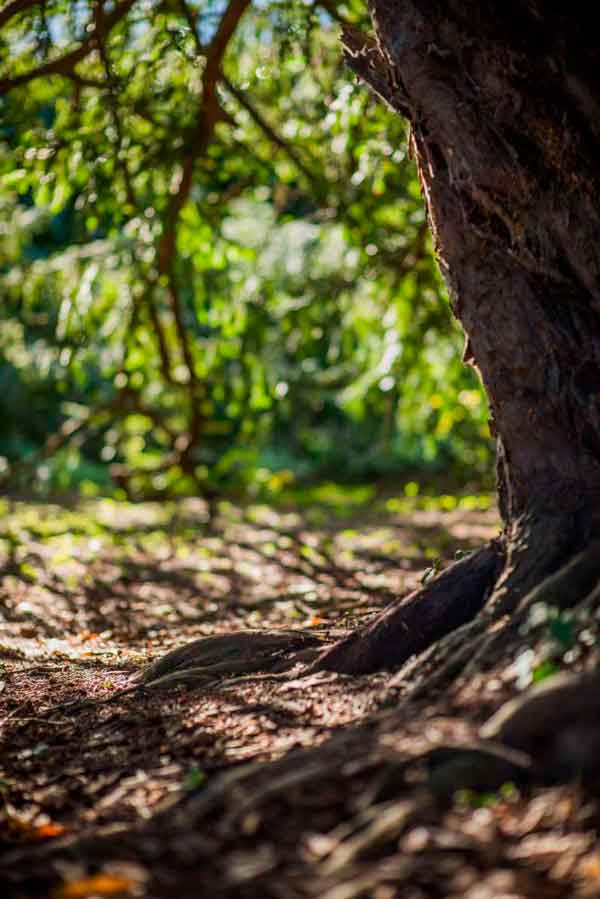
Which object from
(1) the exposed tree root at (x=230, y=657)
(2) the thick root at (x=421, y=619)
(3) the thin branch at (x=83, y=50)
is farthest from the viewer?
(3) the thin branch at (x=83, y=50)

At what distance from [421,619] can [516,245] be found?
4.78 ft

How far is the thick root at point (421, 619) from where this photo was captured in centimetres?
347

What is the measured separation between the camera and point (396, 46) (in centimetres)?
354

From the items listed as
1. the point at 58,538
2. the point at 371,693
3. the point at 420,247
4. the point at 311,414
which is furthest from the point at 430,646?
the point at 311,414

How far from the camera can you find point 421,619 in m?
3.52

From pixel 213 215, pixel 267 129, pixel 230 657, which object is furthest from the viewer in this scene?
pixel 213 215

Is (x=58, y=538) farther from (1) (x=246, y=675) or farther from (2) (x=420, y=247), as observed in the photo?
(1) (x=246, y=675)

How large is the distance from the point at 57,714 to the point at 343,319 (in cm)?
620

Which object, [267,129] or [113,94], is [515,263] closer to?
[113,94]

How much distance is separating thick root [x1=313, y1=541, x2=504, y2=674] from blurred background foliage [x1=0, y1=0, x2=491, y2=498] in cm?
261

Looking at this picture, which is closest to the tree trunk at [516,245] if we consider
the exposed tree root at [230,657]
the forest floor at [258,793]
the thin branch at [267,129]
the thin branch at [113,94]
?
the exposed tree root at [230,657]

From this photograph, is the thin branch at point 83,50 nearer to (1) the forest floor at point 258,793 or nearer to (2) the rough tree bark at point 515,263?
(2) the rough tree bark at point 515,263

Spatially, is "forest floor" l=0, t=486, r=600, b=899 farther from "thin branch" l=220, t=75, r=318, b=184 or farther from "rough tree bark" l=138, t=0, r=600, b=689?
"thin branch" l=220, t=75, r=318, b=184

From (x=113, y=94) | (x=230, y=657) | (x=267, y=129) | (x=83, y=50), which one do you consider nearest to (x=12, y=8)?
(x=83, y=50)
